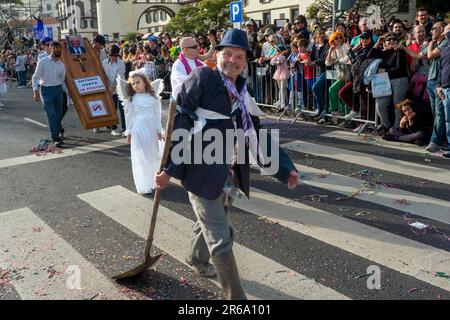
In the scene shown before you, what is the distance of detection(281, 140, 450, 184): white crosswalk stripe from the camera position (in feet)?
20.9

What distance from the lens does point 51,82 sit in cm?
905

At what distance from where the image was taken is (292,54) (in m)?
10.6

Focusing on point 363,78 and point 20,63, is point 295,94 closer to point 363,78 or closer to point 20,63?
point 363,78

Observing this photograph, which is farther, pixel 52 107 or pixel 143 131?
pixel 52 107

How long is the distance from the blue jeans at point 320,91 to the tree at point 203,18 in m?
48.0

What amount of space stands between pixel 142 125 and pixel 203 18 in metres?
56.1

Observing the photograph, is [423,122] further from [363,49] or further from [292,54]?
[292,54]

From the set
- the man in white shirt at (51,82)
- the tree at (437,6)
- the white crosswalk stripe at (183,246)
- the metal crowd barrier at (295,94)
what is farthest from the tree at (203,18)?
the white crosswalk stripe at (183,246)

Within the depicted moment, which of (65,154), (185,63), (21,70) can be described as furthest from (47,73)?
(21,70)

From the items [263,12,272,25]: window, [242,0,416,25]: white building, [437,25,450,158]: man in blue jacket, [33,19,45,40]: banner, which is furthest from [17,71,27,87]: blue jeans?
[263,12,272,25]: window

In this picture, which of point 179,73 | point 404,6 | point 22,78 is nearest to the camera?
point 179,73

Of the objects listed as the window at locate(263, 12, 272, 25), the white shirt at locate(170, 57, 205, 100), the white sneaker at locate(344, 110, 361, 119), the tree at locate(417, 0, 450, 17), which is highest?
the window at locate(263, 12, 272, 25)

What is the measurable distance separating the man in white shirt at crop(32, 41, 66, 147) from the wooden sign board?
1.83 ft

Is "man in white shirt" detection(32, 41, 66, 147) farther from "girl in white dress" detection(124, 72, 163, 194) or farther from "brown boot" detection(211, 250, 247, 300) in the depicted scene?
"brown boot" detection(211, 250, 247, 300)
